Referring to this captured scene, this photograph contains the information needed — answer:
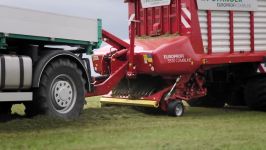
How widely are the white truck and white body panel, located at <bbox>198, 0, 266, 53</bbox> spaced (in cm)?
278

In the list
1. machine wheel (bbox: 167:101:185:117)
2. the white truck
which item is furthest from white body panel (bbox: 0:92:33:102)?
machine wheel (bbox: 167:101:185:117)

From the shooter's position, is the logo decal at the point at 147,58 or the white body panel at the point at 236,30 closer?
the logo decal at the point at 147,58

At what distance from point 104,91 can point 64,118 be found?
1680 millimetres

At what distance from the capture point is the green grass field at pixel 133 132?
7016 millimetres

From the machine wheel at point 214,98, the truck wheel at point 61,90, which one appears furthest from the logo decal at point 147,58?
the machine wheel at point 214,98

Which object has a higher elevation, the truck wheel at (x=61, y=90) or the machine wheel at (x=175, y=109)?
the truck wheel at (x=61, y=90)

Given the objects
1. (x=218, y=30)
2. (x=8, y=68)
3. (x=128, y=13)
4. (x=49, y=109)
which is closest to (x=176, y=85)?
(x=218, y=30)

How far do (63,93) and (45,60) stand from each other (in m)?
0.68

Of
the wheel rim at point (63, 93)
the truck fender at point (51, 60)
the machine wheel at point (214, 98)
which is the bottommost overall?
the machine wheel at point (214, 98)

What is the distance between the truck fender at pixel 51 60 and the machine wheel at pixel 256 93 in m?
4.28

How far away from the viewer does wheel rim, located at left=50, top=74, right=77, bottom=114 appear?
30.7 ft

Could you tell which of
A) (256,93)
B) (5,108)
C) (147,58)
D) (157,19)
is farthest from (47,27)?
(256,93)

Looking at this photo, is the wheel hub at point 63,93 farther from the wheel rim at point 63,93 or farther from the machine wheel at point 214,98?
the machine wheel at point 214,98

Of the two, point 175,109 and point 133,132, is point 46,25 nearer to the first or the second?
point 133,132
